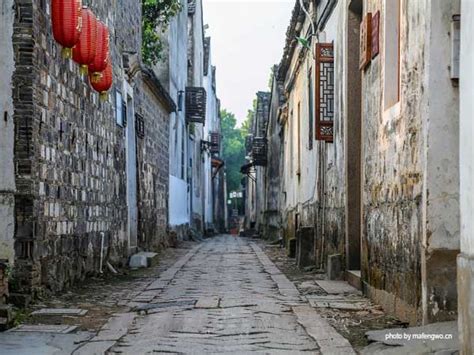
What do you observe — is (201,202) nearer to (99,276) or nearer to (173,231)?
(173,231)

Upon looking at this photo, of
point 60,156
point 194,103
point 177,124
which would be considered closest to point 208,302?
point 60,156

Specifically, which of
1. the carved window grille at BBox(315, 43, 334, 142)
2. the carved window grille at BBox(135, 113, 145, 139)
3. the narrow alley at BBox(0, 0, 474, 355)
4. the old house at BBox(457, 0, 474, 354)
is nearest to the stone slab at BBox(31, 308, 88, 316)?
the narrow alley at BBox(0, 0, 474, 355)

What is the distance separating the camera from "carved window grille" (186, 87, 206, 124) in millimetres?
29281

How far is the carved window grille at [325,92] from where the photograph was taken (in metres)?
11.7

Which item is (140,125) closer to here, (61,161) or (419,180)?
(61,161)

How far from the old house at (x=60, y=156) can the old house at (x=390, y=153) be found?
10.9 feet

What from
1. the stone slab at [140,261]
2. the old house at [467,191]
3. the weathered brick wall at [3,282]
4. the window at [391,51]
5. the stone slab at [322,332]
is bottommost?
the stone slab at [140,261]

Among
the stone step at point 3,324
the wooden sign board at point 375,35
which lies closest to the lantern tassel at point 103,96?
the wooden sign board at point 375,35

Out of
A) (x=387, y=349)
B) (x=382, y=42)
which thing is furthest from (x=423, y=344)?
(x=382, y=42)

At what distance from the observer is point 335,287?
31.0ft

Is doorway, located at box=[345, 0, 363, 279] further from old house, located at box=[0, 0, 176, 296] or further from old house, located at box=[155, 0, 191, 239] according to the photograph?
old house, located at box=[155, 0, 191, 239]

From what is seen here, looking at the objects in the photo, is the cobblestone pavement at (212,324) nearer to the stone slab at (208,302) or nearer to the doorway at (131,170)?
the stone slab at (208,302)

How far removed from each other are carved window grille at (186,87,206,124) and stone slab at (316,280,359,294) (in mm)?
19597

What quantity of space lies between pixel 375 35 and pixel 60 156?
3758 mm
